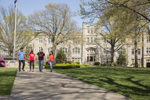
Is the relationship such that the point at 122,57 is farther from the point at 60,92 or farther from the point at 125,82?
the point at 60,92

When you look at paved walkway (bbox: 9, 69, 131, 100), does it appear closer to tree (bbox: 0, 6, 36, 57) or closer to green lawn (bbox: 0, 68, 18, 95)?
green lawn (bbox: 0, 68, 18, 95)

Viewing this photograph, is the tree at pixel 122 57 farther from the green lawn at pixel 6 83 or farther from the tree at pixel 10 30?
the green lawn at pixel 6 83

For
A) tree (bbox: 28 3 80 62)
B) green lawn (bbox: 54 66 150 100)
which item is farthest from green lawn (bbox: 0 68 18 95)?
tree (bbox: 28 3 80 62)

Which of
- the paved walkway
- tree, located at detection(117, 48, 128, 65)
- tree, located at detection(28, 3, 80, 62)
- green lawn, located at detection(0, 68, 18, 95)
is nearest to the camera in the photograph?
the paved walkway

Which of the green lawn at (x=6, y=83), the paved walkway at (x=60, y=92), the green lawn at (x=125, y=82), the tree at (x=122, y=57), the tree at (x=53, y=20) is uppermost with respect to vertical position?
the tree at (x=53, y=20)

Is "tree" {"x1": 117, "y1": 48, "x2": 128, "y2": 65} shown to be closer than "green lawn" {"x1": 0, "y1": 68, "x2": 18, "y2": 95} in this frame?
No

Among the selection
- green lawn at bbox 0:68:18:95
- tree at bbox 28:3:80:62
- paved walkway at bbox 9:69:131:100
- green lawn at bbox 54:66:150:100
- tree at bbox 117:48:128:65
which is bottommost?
green lawn at bbox 54:66:150:100

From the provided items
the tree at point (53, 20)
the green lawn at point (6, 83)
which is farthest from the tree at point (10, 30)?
the green lawn at point (6, 83)

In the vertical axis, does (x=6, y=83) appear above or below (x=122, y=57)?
below

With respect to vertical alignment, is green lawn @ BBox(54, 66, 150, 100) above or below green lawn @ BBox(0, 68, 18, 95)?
below

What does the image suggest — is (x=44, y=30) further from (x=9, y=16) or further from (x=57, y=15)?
(x=9, y=16)

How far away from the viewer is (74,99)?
4891mm

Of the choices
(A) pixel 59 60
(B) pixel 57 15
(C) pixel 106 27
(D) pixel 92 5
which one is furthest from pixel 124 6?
(A) pixel 59 60

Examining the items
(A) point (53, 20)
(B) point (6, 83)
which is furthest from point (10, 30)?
(B) point (6, 83)
